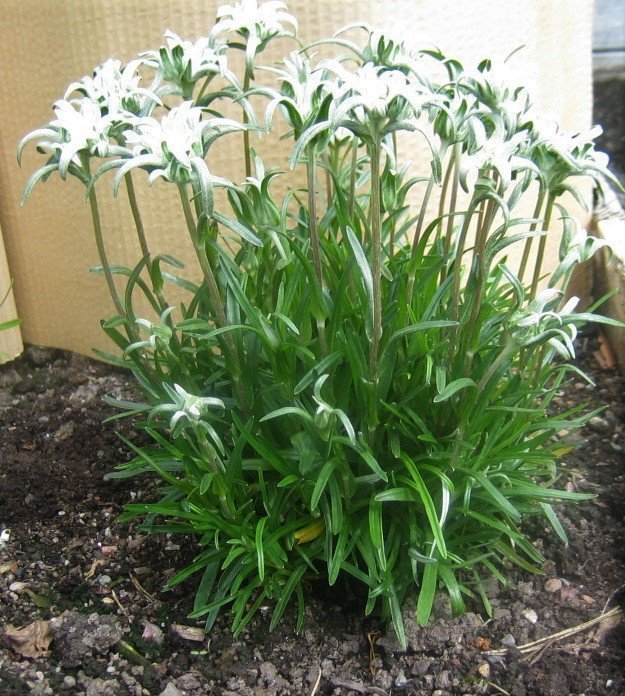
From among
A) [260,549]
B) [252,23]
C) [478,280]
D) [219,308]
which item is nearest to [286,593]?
[260,549]

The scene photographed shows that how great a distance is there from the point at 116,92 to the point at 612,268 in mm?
1465

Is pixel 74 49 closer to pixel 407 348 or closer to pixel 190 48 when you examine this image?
pixel 190 48

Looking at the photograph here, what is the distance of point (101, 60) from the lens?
1910 mm

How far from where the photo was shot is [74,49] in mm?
1927

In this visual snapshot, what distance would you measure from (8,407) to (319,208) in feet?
3.22

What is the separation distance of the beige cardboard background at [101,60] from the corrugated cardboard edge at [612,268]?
9 cm

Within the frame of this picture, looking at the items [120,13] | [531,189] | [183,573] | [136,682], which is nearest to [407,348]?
[183,573]

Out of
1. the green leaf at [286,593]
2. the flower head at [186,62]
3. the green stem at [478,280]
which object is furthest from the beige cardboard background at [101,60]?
the green leaf at [286,593]

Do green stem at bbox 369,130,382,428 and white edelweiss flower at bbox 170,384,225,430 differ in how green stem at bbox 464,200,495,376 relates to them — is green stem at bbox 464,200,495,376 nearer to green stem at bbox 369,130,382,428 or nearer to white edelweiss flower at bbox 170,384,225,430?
green stem at bbox 369,130,382,428

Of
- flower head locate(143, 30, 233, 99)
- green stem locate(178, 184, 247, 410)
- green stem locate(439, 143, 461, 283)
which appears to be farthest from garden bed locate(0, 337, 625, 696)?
flower head locate(143, 30, 233, 99)

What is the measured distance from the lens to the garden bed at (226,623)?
1.32 metres

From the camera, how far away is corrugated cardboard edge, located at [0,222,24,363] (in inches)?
87.5

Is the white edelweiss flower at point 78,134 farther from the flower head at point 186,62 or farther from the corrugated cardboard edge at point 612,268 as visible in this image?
the corrugated cardboard edge at point 612,268

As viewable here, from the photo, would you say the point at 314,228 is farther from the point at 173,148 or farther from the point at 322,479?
the point at 322,479
